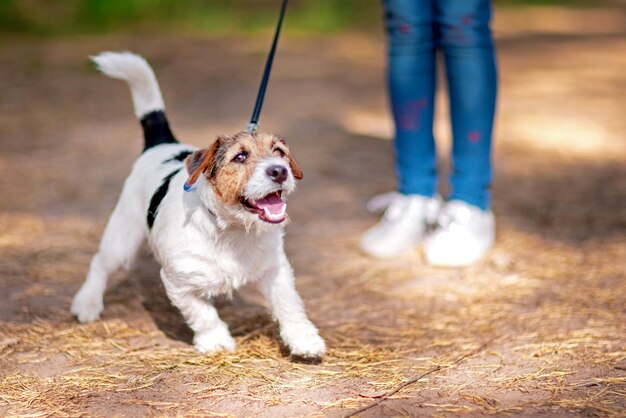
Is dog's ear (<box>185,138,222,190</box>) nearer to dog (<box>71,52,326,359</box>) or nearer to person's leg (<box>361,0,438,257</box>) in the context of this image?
dog (<box>71,52,326,359</box>)

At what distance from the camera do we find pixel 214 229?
9.84ft

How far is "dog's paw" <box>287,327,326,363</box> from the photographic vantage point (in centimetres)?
309

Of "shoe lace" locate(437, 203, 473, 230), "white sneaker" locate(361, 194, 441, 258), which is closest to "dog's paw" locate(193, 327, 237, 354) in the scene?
"white sneaker" locate(361, 194, 441, 258)

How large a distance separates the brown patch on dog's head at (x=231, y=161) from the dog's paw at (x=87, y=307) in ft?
3.29

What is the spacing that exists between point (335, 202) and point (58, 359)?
105 inches

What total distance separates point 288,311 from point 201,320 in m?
0.35

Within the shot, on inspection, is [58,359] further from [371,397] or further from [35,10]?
[35,10]

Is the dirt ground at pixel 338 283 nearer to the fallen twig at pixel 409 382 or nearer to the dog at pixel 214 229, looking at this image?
the fallen twig at pixel 409 382

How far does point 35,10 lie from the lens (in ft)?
44.0

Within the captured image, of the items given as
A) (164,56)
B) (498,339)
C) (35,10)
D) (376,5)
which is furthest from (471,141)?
(376,5)

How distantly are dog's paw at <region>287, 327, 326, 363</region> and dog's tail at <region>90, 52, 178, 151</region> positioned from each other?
1.19m

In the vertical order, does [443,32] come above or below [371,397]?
above

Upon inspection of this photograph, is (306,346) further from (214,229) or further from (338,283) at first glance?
(338,283)

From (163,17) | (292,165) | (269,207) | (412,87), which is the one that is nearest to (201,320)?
(269,207)
